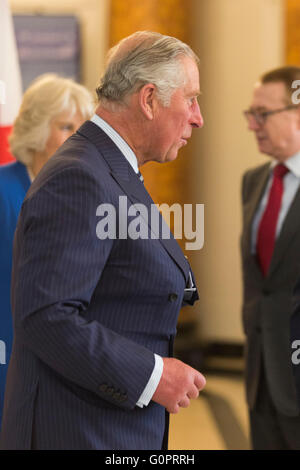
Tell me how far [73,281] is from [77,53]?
5.21 m

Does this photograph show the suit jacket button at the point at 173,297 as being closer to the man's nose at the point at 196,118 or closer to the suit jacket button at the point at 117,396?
the suit jacket button at the point at 117,396

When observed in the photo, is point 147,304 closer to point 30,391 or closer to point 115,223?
point 115,223

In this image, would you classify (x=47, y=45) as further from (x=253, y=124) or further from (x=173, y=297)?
(x=173, y=297)

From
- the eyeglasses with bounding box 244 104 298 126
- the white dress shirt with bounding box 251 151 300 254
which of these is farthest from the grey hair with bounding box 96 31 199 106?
the eyeglasses with bounding box 244 104 298 126

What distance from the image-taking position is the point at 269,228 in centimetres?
306

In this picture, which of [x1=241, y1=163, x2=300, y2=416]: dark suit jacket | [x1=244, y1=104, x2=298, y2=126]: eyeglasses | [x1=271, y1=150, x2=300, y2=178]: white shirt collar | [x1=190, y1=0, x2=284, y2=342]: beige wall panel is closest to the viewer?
[x1=241, y1=163, x2=300, y2=416]: dark suit jacket

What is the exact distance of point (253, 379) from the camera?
3.06m

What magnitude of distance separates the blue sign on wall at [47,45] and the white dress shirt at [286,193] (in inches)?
140

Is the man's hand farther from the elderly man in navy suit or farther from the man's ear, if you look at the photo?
the man's ear

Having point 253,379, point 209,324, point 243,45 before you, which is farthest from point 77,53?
point 253,379

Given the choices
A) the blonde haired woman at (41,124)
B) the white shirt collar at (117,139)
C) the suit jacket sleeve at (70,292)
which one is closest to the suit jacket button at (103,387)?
the suit jacket sleeve at (70,292)

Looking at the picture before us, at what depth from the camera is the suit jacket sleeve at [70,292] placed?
1380mm

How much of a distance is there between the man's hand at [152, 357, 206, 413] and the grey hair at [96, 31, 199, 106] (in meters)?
0.63

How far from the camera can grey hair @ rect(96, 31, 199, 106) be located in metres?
1.57
